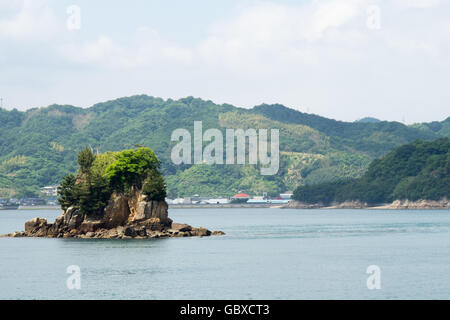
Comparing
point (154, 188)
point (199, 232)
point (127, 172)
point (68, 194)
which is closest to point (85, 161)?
point (68, 194)

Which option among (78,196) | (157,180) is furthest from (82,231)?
(157,180)

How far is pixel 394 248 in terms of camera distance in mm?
108125

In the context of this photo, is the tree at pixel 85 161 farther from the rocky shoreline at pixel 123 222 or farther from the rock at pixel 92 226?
the rock at pixel 92 226

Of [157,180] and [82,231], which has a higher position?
[157,180]

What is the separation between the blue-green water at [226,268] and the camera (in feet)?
220

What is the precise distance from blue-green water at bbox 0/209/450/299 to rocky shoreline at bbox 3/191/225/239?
4.16 meters

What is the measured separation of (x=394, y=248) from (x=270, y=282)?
40.7m

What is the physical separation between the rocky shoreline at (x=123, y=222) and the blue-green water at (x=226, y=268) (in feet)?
13.7

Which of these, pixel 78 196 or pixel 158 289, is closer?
pixel 158 289

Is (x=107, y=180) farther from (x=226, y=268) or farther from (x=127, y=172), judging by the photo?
(x=226, y=268)

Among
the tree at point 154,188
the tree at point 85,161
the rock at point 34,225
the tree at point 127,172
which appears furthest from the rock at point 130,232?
the rock at point 34,225

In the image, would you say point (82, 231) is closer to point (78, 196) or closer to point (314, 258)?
point (78, 196)

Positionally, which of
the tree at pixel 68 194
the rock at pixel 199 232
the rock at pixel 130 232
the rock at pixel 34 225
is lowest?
the rock at pixel 199 232

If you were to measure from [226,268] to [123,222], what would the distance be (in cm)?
4269
